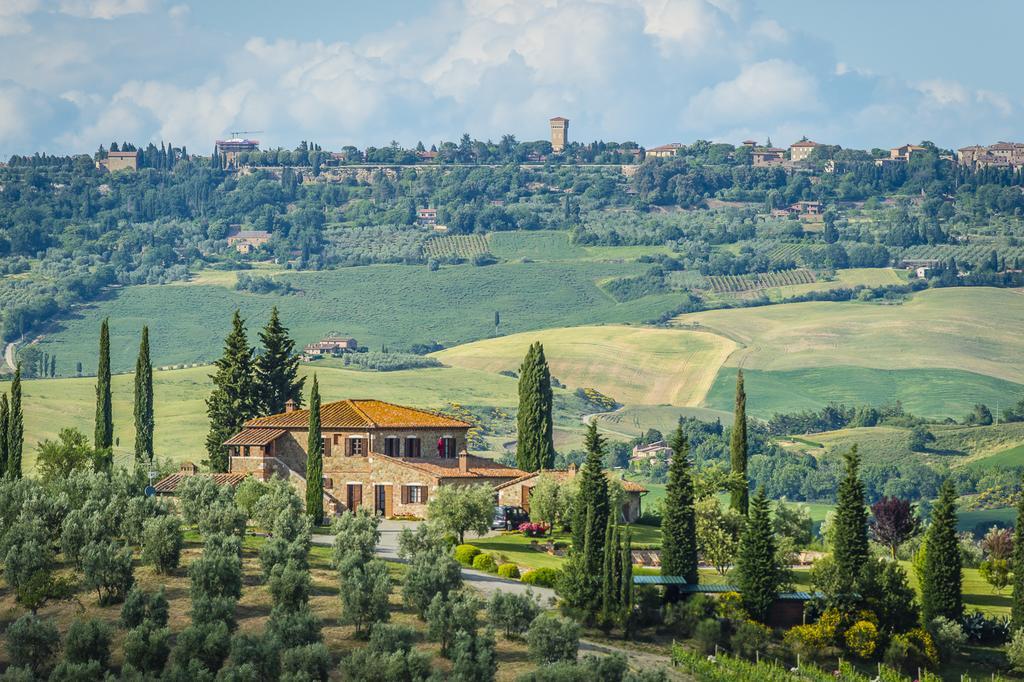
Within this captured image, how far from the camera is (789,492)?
18362 centimetres

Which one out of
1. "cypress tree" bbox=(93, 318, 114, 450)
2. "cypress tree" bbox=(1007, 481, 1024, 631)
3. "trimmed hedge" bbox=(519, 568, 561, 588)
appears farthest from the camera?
"cypress tree" bbox=(93, 318, 114, 450)

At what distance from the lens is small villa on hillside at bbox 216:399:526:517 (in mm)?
90125

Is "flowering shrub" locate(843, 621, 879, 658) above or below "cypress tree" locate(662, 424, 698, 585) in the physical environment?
below

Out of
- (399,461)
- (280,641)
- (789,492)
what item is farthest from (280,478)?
(789,492)

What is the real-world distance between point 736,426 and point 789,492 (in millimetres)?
99263

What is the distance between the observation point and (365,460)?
299 feet

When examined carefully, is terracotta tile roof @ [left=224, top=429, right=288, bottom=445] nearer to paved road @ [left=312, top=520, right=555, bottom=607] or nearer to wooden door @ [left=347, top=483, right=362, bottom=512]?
wooden door @ [left=347, top=483, right=362, bottom=512]

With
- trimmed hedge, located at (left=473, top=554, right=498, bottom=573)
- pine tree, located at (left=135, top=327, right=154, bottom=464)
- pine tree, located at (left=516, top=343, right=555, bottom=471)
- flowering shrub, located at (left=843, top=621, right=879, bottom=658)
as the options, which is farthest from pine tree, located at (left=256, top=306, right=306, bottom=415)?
flowering shrub, located at (left=843, top=621, right=879, bottom=658)

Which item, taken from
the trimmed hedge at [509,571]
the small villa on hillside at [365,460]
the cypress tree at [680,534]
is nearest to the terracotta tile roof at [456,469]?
the small villa on hillside at [365,460]

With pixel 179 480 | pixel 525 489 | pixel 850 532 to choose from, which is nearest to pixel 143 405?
pixel 179 480

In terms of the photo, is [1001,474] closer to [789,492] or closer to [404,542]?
[789,492]

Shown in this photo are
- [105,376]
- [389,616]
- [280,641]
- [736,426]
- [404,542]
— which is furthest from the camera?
[105,376]

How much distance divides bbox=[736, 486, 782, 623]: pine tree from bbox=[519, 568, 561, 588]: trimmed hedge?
690 centimetres

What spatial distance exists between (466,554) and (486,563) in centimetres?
170
